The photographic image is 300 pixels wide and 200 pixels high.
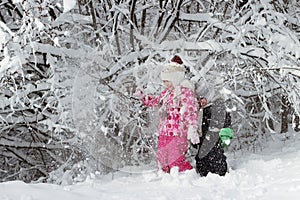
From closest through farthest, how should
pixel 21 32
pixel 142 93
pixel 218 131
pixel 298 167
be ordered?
pixel 21 32, pixel 298 167, pixel 218 131, pixel 142 93

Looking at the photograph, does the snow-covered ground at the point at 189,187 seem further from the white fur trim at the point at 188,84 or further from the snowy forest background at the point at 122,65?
the snowy forest background at the point at 122,65

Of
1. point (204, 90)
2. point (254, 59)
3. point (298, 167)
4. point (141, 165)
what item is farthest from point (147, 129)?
point (298, 167)

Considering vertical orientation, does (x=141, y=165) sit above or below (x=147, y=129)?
below

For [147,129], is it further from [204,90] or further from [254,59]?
[254,59]

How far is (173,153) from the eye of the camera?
16.0ft

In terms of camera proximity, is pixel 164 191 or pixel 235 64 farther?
pixel 235 64

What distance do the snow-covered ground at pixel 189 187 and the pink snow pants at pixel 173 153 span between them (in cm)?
28

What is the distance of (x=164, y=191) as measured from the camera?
12.2 ft

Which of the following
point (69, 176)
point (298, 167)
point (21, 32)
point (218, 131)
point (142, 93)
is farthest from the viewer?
point (69, 176)

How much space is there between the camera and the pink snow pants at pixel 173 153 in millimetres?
4852

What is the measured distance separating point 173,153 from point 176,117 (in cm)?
36

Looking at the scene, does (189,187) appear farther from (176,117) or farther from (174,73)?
(174,73)

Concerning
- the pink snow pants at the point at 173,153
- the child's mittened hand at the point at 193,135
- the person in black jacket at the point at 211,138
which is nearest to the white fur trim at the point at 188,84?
the person in black jacket at the point at 211,138

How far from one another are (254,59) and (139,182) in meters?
2.27
